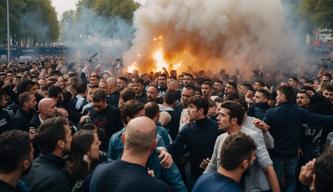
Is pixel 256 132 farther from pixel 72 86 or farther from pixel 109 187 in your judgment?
pixel 72 86

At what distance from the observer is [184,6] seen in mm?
24141

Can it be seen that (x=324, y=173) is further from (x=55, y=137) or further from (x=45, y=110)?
(x=45, y=110)

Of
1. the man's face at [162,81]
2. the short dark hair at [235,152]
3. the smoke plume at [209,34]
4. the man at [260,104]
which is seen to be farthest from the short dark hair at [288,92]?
the smoke plume at [209,34]

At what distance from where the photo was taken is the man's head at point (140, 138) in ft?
11.8

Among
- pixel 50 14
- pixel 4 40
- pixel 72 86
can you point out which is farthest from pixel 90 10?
pixel 72 86

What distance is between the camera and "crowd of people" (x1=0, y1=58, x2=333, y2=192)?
11.8ft

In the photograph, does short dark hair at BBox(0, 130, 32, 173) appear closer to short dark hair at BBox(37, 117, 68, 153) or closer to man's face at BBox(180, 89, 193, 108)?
short dark hair at BBox(37, 117, 68, 153)

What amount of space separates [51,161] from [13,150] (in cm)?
54

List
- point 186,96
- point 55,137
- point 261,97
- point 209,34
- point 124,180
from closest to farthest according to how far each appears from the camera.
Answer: point 124,180, point 55,137, point 186,96, point 261,97, point 209,34

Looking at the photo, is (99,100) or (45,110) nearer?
(45,110)

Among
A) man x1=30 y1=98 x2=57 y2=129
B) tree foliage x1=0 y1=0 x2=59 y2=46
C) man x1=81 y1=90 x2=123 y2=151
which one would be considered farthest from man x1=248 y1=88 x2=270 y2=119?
tree foliage x1=0 y1=0 x2=59 y2=46

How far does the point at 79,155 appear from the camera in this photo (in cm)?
435

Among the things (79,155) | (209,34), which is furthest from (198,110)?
(209,34)

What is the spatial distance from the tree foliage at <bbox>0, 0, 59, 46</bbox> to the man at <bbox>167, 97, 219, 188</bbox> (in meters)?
45.6
